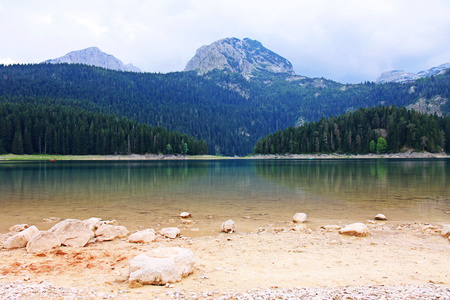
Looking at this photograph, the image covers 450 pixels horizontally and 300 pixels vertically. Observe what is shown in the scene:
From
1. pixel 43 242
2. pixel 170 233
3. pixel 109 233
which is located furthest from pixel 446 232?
pixel 43 242

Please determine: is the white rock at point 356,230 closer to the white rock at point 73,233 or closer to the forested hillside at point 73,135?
the white rock at point 73,233

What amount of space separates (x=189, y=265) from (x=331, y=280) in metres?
3.49

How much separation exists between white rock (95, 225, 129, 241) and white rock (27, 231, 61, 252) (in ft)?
5.62

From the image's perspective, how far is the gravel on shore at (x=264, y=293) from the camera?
5.48 meters

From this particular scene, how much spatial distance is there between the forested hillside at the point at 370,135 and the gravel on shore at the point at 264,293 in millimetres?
134521

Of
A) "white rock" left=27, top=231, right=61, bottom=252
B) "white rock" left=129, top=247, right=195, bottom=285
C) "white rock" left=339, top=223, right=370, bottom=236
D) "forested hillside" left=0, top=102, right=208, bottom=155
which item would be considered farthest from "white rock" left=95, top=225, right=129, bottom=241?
"forested hillside" left=0, top=102, right=208, bottom=155

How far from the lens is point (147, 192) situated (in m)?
25.0

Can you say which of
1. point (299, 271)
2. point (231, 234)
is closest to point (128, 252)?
point (231, 234)

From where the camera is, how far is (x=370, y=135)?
420 ft

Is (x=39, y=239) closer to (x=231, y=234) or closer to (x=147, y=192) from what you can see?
(x=231, y=234)

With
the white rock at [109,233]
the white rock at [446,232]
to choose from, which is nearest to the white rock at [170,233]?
the white rock at [109,233]

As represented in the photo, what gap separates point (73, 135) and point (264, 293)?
129860mm

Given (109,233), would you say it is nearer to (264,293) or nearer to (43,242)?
(43,242)

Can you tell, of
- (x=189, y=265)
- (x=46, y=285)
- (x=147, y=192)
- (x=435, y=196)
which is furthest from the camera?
(x=147, y=192)
